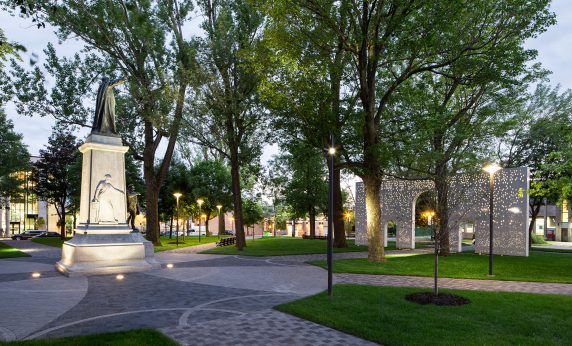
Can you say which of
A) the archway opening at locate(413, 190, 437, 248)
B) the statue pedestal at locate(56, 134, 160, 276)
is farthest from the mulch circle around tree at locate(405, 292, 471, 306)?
the archway opening at locate(413, 190, 437, 248)

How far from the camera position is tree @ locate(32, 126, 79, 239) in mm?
43938

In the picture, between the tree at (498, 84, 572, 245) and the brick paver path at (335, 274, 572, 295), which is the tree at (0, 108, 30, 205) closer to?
the brick paver path at (335, 274, 572, 295)

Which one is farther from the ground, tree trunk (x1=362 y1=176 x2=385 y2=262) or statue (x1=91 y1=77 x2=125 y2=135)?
statue (x1=91 y1=77 x2=125 y2=135)

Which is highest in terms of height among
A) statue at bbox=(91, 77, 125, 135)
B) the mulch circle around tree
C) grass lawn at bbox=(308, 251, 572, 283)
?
statue at bbox=(91, 77, 125, 135)

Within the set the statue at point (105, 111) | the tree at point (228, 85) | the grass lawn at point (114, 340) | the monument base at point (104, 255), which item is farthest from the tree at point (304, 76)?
the grass lawn at point (114, 340)

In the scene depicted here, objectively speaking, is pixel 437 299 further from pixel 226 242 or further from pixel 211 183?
pixel 211 183

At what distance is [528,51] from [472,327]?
14.4 meters

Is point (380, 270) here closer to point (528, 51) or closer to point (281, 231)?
point (528, 51)

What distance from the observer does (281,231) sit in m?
85.6

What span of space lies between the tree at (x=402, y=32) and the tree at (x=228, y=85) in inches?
305

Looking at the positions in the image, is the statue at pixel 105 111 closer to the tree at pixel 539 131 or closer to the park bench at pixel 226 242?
the park bench at pixel 226 242

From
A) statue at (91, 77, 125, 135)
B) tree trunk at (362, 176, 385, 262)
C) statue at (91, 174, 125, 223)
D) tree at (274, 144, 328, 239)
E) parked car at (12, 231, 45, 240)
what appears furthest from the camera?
parked car at (12, 231, 45, 240)

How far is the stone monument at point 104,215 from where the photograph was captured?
51.9 ft

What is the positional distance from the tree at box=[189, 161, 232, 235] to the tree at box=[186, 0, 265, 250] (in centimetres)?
1894
